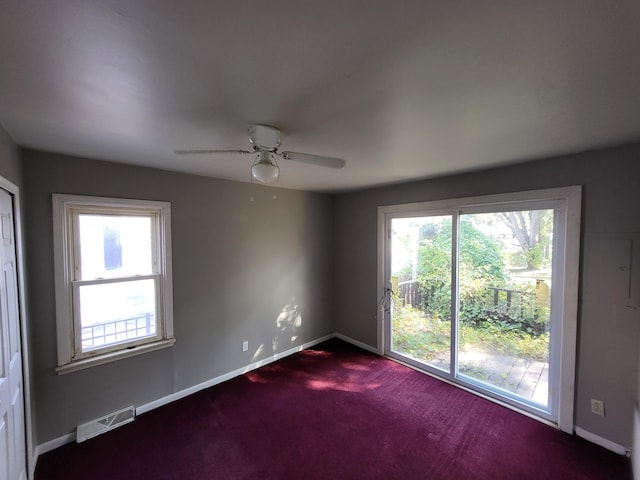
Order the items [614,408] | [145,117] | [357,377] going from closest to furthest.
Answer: [145,117] < [614,408] < [357,377]

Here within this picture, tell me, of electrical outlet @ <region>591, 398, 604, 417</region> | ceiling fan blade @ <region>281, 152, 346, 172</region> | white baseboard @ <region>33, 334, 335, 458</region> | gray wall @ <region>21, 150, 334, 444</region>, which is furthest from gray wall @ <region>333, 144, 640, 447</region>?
white baseboard @ <region>33, 334, 335, 458</region>

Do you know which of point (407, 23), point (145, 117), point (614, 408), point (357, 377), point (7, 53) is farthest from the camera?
point (357, 377)

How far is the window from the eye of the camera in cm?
233

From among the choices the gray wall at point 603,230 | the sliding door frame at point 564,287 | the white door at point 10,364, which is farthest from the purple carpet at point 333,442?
the white door at point 10,364

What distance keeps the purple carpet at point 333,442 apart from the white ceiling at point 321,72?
240cm

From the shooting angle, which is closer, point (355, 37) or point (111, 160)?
point (355, 37)

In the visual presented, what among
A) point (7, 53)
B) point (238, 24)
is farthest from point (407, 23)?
point (7, 53)

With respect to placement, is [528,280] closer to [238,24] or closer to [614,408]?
[614,408]

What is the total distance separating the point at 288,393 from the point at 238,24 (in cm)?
318

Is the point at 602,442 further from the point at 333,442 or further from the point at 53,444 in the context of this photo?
the point at 53,444

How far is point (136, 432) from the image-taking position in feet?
7.98

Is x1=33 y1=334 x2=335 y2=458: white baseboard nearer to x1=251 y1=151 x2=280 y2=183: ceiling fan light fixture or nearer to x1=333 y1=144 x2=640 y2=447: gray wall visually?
x1=251 y1=151 x2=280 y2=183: ceiling fan light fixture

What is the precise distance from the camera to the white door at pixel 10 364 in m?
1.55

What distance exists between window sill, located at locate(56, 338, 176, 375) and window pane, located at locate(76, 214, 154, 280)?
0.71m
